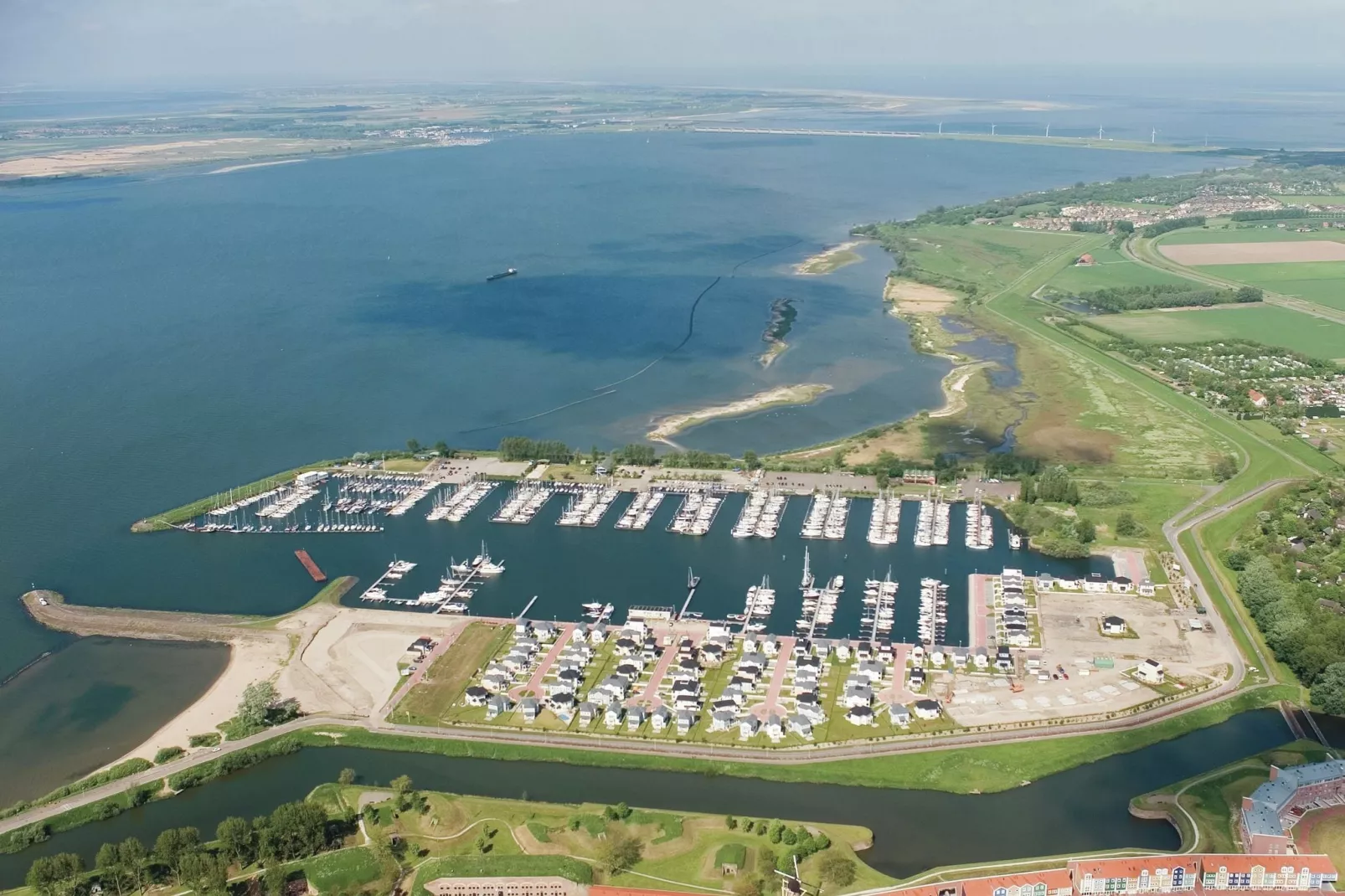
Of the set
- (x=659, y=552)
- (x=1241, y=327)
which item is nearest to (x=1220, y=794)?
(x=659, y=552)

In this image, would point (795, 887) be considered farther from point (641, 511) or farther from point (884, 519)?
point (641, 511)

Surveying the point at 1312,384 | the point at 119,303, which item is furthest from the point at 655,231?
the point at 1312,384

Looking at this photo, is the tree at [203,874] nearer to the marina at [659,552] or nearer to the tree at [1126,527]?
the marina at [659,552]

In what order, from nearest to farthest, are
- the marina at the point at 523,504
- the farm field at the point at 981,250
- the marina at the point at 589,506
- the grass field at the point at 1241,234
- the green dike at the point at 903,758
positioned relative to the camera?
the green dike at the point at 903,758, the marina at the point at 589,506, the marina at the point at 523,504, the farm field at the point at 981,250, the grass field at the point at 1241,234

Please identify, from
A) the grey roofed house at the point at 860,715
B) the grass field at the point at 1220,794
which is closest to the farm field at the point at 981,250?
the grass field at the point at 1220,794

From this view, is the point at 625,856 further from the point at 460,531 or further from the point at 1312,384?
the point at 1312,384

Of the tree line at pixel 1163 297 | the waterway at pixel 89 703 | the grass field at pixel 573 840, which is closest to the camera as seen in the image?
the grass field at pixel 573 840
